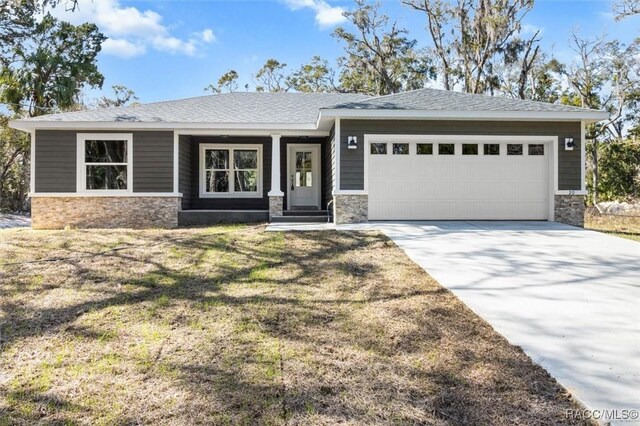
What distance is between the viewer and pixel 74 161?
11.1 meters

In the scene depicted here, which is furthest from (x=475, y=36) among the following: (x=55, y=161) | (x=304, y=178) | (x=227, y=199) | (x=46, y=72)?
(x=46, y=72)

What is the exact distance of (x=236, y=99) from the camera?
1457cm

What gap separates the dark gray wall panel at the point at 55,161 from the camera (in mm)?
11000

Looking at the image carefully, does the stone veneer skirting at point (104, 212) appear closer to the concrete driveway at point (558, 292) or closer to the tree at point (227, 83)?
the concrete driveway at point (558, 292)

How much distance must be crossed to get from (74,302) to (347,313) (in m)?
2.76

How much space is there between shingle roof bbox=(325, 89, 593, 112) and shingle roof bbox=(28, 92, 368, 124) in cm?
217

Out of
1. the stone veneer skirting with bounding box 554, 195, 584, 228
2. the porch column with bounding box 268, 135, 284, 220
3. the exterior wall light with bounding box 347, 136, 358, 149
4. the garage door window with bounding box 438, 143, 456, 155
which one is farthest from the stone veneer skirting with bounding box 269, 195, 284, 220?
the stone veneer skirting with bounding box 554, 195, 584, 228

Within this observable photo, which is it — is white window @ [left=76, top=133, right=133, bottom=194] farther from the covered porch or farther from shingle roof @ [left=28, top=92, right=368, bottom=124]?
the covered porch

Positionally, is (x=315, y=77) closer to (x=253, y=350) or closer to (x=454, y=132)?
(x=454, y=132)

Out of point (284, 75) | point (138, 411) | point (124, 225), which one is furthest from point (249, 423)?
point (284, 75)

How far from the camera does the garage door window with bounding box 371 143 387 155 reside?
1024 centimetres

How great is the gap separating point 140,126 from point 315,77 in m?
19.6

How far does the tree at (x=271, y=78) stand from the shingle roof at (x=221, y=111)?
50.8 ft

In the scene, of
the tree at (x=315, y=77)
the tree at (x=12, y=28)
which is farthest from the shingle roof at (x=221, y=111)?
the tree at (x=315, y=77)
